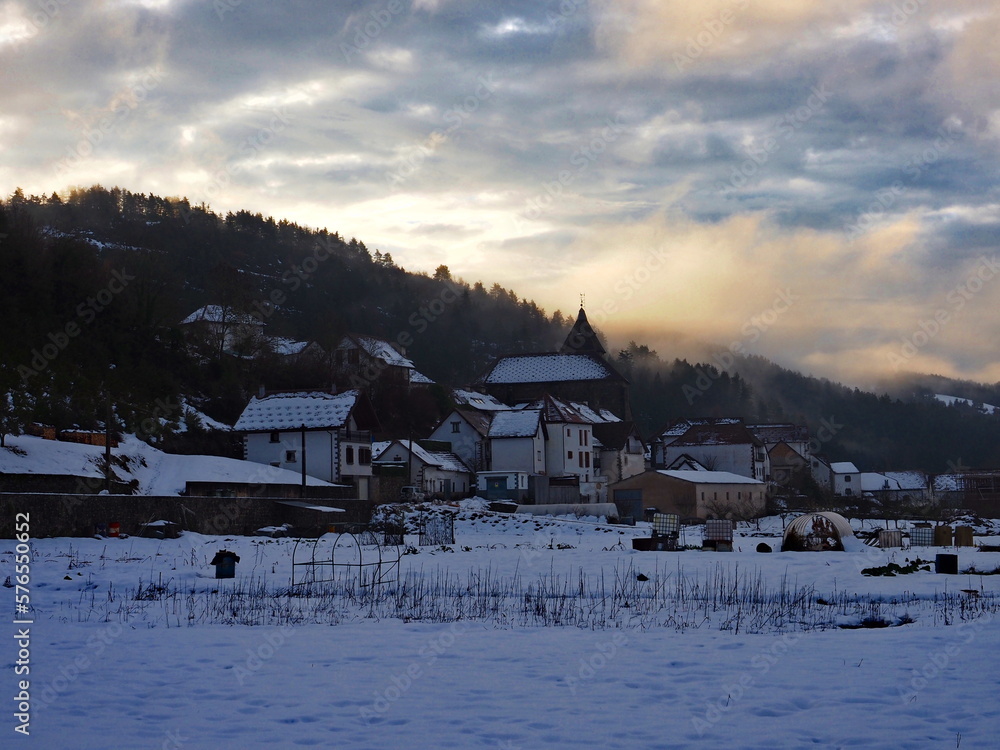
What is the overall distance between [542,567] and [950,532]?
2353 cm

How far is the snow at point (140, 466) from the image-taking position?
141 ft

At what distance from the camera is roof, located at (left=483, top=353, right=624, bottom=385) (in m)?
116

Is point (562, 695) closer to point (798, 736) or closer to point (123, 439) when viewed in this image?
point (798, 736)

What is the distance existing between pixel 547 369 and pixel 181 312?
42.9m

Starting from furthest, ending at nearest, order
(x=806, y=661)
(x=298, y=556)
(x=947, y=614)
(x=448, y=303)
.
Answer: (x=448, y=303) → (x=298, y=556) → (x=947, y=614) → (x=806, y=661)

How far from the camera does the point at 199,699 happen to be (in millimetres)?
10727

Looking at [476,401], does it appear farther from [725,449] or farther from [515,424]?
[725,449]

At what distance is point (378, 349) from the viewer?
104 metres

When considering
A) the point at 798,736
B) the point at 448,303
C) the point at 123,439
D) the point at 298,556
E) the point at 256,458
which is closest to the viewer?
the point at 798,736

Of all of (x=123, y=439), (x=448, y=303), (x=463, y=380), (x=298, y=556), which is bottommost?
(x=298, y=556)

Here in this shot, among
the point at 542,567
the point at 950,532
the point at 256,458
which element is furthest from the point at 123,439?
the point at 950,532

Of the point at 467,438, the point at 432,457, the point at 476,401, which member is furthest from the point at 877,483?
the point at 432,457

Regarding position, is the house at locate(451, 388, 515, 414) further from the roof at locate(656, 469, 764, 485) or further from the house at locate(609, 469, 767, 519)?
the house at locate(609, 469, 767, 519)

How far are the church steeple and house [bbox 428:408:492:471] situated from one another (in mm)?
46204
